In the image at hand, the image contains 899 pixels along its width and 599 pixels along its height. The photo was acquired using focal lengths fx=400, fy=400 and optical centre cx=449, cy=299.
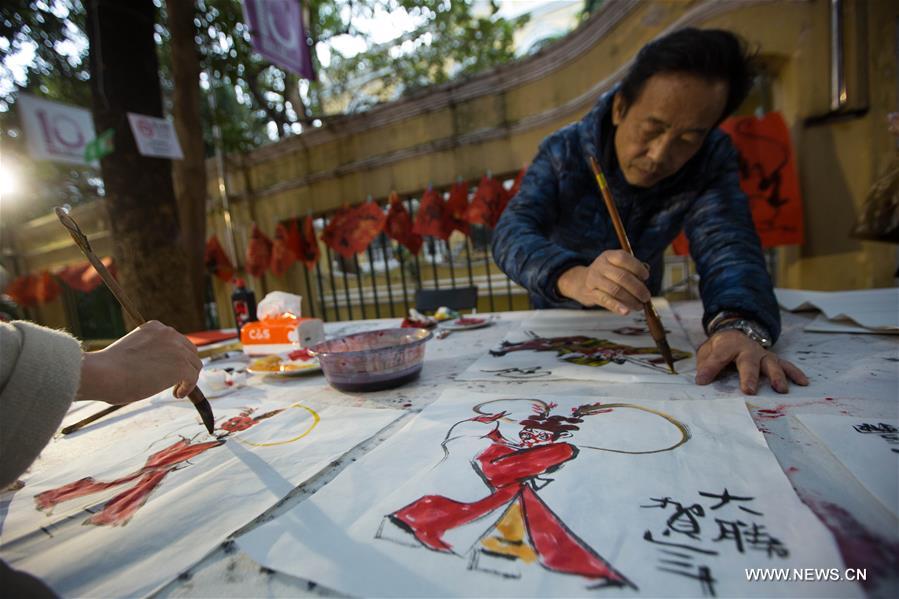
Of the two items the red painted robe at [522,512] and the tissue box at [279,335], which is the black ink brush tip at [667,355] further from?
the tissue box at [279,335]

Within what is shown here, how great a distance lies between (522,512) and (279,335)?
1.11 m

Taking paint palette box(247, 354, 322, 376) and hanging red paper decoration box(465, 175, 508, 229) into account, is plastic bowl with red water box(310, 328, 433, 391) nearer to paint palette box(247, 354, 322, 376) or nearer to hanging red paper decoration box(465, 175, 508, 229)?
paint palette box(247, 354, 322, 376)

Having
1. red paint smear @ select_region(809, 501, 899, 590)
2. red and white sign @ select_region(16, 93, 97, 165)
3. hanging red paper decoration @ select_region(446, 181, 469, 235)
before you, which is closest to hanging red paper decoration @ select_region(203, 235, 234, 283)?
red and white sign @ select_region(16, 93, 97, 165)

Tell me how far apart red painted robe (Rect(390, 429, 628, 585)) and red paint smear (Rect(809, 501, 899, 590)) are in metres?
0.18

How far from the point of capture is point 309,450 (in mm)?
606

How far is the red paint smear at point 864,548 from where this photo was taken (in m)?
0.31

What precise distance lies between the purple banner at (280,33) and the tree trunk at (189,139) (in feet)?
2.36

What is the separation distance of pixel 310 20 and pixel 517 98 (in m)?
3.63

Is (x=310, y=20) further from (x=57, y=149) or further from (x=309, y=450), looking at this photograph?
(x=309, y=450)

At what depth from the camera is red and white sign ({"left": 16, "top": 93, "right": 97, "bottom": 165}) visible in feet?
10.3

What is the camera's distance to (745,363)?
2.40ft

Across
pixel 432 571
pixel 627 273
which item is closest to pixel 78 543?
pixel 432 571

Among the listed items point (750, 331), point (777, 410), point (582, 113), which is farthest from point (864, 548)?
point (582, 113)

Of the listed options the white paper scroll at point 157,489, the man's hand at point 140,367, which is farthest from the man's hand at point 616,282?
the man's hand at point 140,367
